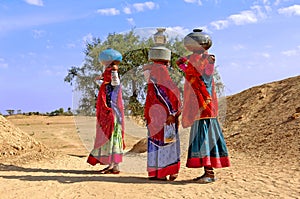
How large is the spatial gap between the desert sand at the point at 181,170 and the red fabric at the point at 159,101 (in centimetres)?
81

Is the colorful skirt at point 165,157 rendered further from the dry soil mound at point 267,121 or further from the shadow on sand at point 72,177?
the dry soil mound at point 267,121

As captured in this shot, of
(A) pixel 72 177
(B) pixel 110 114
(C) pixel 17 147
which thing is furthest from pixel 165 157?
(C) pixel 17 147

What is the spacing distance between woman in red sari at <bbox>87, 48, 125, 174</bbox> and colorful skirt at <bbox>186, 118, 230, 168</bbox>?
168cm

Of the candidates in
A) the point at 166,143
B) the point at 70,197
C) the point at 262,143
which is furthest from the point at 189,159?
the point at 262,143

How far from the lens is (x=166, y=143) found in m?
5.98

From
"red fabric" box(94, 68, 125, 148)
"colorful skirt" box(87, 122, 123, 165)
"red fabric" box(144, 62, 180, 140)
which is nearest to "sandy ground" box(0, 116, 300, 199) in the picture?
"colorful skirt" box(87, 122, 123, 165)

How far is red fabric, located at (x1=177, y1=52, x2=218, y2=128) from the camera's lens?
574 centimetres

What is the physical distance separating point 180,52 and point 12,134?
4.86m

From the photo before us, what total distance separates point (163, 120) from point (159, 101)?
291 mm

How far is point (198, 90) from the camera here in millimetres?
5754

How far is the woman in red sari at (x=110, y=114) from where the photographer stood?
6.95 m

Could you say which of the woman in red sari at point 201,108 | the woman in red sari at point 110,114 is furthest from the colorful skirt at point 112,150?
the woman in red sari at point 201,108

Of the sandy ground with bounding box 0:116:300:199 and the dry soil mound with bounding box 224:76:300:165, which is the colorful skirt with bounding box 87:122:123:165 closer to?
the sandy ground with bounding box 0:116:300:199

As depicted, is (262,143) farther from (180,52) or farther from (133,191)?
(133,191)
